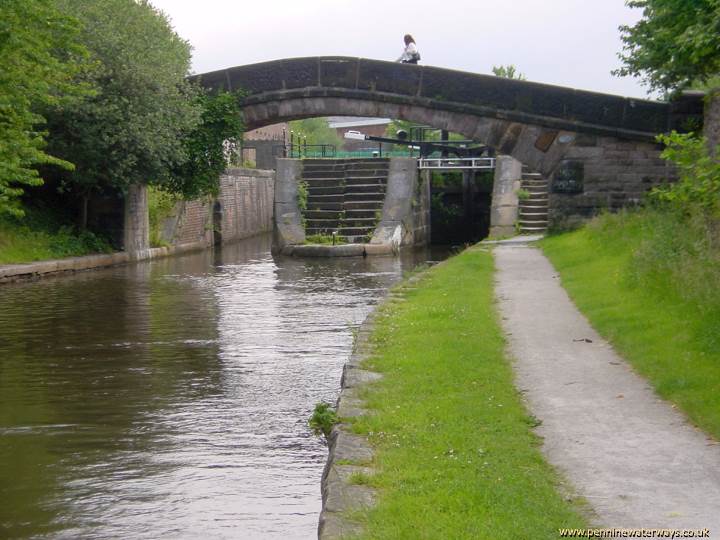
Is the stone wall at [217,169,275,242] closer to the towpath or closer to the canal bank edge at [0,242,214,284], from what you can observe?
the canal bank edge at [0,242,214,284]

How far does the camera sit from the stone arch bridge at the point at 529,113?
75.8 feet

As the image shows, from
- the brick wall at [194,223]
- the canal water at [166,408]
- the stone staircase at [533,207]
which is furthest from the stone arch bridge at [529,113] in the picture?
the canal water at [166,408]

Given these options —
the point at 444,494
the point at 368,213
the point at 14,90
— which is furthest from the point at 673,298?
the point at 368,213

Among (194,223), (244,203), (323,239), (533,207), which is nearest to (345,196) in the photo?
(323,239)

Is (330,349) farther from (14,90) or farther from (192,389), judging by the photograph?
(14,90)

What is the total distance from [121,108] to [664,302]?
625 inches

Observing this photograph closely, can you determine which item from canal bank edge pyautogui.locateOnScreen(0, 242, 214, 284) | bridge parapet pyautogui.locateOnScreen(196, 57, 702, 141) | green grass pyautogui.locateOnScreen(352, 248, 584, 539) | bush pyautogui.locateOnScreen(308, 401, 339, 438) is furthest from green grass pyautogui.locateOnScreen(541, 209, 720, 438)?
canal bank edge pyautogui.locateOnScreen(0, 242, 214, 284)

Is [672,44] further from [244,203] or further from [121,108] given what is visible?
[244,203]

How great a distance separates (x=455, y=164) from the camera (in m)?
36.1

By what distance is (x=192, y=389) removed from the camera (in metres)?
10.2

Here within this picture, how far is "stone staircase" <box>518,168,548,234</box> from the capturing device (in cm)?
2764

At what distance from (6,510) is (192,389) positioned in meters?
3.69

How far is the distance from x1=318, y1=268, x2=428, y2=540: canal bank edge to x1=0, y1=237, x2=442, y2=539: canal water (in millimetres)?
387

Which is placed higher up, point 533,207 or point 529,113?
point 529,113
